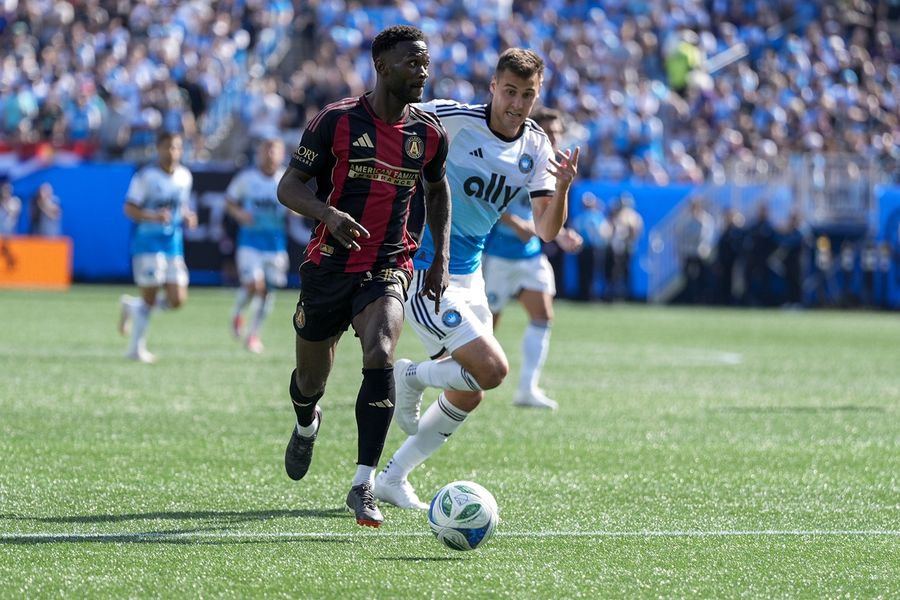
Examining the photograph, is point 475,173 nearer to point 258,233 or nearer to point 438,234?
point 438,234

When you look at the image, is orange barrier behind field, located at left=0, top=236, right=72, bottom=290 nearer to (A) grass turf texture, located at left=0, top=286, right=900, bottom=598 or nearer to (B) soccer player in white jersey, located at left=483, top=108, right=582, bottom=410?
(A) grass turf texture, located at left=0, top=286, right=900, bottom=598

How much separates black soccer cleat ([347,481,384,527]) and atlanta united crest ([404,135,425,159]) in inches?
61.0

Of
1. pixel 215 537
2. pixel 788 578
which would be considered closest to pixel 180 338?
pixel 215 537

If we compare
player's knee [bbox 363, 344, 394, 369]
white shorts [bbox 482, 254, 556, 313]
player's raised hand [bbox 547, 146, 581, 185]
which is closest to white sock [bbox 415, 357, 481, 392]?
player's knee [bbox 363, 344, 394, 369]

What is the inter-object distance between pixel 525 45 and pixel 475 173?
2615cm

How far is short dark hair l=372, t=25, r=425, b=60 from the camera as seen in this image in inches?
274

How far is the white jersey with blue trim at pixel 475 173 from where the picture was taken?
805cm

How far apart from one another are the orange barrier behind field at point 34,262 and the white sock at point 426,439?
77.4 ft

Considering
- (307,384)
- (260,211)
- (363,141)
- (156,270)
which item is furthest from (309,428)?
(260,211)

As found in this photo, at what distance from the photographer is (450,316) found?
755 centimetres

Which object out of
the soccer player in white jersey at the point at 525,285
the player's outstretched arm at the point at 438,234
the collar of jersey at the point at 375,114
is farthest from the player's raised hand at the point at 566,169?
the soccer player in white jersey at the point at 525,285

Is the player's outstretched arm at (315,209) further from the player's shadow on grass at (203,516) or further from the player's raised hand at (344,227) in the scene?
the player's shadow on grass at (203,516)

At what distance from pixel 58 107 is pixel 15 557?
87.4 ft

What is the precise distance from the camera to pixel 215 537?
644cm
